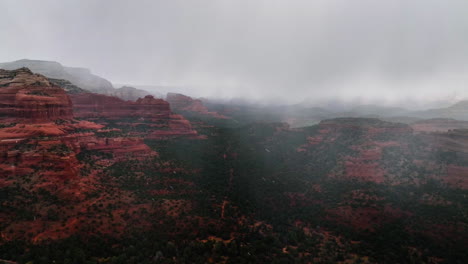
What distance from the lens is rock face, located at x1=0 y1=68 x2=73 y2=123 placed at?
40.2 m

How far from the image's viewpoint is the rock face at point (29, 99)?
40219mm

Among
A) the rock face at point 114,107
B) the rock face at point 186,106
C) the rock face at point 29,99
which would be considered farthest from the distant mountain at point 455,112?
the rock face at point 29,99

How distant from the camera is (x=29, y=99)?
40.4m

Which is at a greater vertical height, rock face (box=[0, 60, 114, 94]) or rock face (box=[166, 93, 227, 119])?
rock face (box=[0, 60, 114, 94])

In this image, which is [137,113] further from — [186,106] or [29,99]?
[186,106]

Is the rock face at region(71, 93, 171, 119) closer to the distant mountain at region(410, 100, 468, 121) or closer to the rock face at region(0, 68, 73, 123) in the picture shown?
the rock face at region(0, 68, 73, 123)

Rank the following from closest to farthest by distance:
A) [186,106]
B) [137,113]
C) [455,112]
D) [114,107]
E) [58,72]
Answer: [114,107]
[137,113]
[455,112]
[58,72]
[186,106]

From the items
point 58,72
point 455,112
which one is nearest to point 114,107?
point 58,72

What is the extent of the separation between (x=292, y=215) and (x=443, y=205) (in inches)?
1016

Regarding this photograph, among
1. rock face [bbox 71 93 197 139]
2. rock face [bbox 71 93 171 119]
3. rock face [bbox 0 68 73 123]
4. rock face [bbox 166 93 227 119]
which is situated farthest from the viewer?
rock face [bbox 166 93 227 119]

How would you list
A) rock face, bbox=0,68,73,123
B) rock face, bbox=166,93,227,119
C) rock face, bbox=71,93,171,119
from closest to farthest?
1. rock face, bbox=0,68,73,123
2. rock face, bbox=71,93,171,119
3. rock face, bbox=166,93,227,119

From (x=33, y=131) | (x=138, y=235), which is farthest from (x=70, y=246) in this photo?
(x=33, y=131)

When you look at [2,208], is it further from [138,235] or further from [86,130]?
[86,130]

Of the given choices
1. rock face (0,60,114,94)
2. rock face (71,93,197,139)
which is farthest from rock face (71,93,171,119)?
rock face (0,60,114,94)
